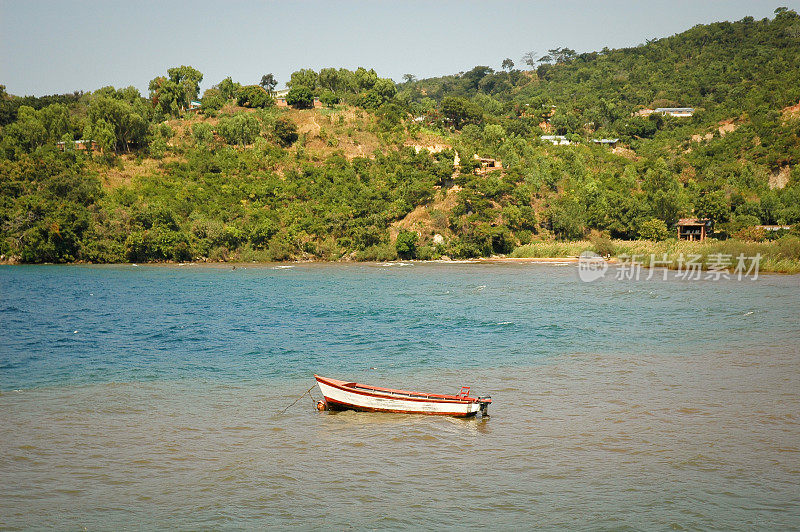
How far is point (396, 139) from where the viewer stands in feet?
273

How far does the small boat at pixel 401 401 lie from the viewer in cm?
1495

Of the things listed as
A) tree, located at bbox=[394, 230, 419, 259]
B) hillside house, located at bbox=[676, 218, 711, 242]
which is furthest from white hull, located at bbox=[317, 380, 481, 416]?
hillside house, located at bbox=[676, 218, 711, 242]

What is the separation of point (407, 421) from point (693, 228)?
188 feet

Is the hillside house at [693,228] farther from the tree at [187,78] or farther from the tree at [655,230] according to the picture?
the tree at [187,78]

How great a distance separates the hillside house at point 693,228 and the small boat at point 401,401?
2123 inches

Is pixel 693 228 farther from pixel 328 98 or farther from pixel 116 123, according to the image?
pixel 116 123

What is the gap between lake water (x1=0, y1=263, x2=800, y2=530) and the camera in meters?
10.6

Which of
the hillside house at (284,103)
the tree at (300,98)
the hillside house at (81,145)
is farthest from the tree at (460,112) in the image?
the hillside house at (81,145)

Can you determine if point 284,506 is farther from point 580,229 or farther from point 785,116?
point 785,116

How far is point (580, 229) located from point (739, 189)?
1745 cm

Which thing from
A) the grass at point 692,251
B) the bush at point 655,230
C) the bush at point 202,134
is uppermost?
the bush at point 202,134

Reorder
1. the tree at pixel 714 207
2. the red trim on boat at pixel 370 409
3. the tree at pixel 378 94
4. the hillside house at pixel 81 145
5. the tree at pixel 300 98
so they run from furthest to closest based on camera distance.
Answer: the tree at pixel 300 98 → the tree at pixel 378 94 → the hillside house at pixel 81 145 → the tree at pixel 714 207 → the red trim on boat at pixel 370 409

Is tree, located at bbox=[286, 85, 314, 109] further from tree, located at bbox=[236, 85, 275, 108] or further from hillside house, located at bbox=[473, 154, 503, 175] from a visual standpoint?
hillside house, located at bbox=[473, 154, 503, 175]

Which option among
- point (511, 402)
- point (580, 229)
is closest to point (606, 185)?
point (580, 229)
